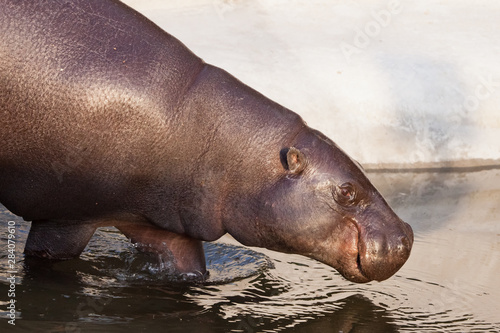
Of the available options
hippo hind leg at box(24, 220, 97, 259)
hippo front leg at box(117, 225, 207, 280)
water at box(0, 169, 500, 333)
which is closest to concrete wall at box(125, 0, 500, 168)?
water at box(0, 169, 500, 333)

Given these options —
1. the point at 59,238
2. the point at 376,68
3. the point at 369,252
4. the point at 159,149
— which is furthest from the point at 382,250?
the point at 376,68

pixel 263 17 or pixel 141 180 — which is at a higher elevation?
pixel 263 17

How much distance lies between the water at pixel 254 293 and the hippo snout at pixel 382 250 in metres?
0.33

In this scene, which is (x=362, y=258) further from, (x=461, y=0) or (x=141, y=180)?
(x=461, y=0)

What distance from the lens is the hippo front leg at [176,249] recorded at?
6.24 metres

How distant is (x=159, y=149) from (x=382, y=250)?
153 cm

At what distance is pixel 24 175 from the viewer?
554 cm

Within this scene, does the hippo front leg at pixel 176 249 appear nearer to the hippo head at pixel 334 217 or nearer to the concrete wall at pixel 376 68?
the hippo head at pixel 334 217

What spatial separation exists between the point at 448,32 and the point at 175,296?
23.0 ft

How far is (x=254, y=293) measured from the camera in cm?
589

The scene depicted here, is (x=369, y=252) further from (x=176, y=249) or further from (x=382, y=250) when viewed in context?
(x=176, y=249)

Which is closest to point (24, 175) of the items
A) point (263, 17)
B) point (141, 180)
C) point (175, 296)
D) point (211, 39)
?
point (141, 180)

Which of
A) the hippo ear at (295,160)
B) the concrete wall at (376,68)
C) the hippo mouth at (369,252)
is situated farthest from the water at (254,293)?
the concrete wall at (376,68)

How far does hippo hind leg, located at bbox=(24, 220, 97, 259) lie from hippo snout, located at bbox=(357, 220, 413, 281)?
184 cm
